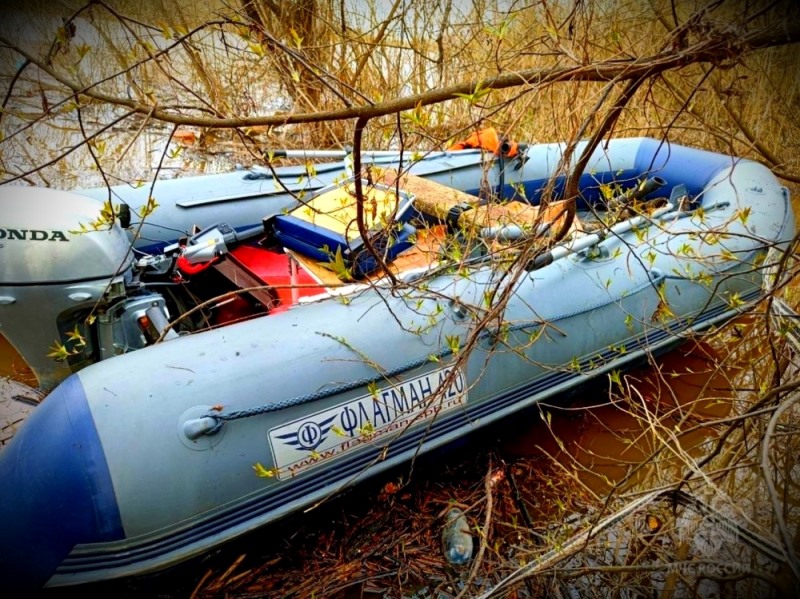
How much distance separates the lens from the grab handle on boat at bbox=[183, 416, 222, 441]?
140cm

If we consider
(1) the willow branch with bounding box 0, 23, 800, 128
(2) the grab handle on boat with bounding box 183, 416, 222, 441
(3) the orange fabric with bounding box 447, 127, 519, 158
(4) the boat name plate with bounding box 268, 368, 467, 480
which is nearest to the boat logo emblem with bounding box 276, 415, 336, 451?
(4) the boat name plate with bounding box 268, 368, 467, 480

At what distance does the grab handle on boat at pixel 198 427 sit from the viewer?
1.40 meters

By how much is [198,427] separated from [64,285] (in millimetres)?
615

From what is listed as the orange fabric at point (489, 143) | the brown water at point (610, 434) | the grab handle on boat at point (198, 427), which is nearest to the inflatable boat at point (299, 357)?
the grab handle on boat at point (198, 427)

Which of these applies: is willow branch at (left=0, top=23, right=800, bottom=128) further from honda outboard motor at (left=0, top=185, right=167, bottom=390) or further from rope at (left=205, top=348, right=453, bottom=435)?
rope at (left=205, top=348, right=453, bottom=435)

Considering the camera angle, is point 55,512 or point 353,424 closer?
point 55,512

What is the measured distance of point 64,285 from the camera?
1605 millimetres

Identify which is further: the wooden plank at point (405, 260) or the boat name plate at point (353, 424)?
the wooden plank at point (405, 260)

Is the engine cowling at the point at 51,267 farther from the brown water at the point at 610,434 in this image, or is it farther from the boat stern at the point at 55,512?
the brown water at the point at 610,434

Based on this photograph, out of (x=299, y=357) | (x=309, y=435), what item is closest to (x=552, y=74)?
(x=299, y=357)

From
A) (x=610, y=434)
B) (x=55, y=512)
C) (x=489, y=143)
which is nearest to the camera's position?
(x=55, y=512)

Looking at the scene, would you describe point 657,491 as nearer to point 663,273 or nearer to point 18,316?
point 663,273

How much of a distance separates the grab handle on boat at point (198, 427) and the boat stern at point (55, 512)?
0.64 ft

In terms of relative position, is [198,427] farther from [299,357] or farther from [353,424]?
[353,424]
